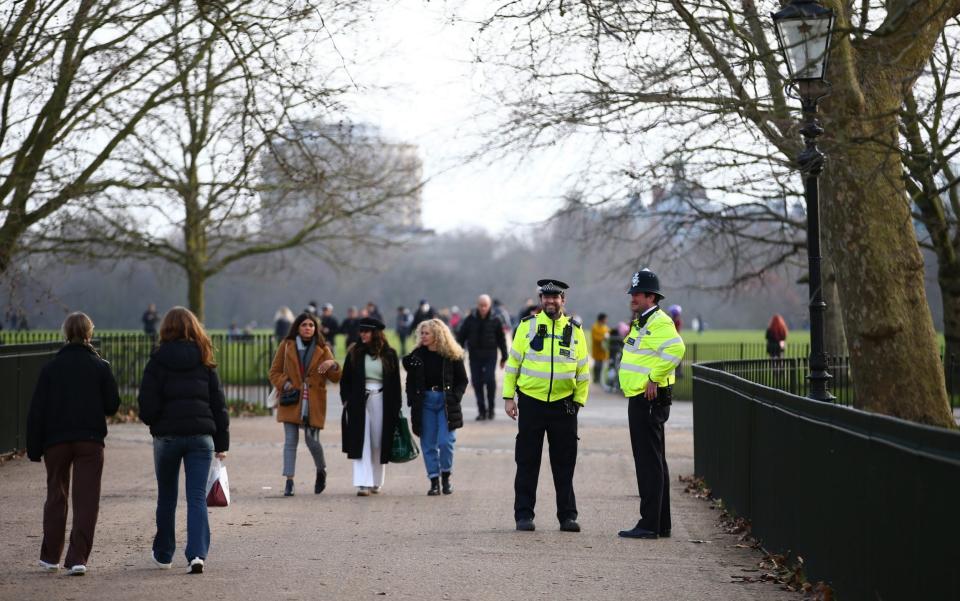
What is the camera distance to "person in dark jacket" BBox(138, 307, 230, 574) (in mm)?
8297

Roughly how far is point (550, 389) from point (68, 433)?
12.0 feet

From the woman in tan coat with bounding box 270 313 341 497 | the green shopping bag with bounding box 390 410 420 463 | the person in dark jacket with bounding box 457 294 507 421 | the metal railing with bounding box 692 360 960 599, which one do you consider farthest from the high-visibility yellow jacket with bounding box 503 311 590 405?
the person in dark jacket with bounding box 457 294 507 421

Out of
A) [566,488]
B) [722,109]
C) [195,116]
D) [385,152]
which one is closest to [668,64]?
[722,109]

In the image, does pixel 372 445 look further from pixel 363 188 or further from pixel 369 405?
pixel 363 188

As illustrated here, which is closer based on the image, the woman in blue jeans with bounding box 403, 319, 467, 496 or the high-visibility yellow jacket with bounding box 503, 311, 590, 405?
the high-visibility yellow jacket with bounding box 503, 311, 590, 405

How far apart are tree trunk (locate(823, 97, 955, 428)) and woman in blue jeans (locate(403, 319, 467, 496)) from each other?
4154 millimetres

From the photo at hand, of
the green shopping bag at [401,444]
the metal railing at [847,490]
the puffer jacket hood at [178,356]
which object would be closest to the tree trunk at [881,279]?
the metal railing at [847,490]

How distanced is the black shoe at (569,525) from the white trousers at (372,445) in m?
3.10

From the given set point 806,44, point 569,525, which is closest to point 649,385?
point 569,525

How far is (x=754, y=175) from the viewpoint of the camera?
21.0m

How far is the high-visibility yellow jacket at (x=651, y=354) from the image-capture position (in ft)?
32.2

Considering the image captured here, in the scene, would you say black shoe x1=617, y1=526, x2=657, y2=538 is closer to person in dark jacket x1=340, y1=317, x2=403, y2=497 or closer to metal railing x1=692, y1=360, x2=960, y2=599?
metal railing x1=692, y1=360, x2=960, y2=599

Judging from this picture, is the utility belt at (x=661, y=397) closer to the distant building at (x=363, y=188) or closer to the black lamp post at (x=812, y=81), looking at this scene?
the black lamp post at (x=812, y=81)

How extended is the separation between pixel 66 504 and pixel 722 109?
875 centimetres
